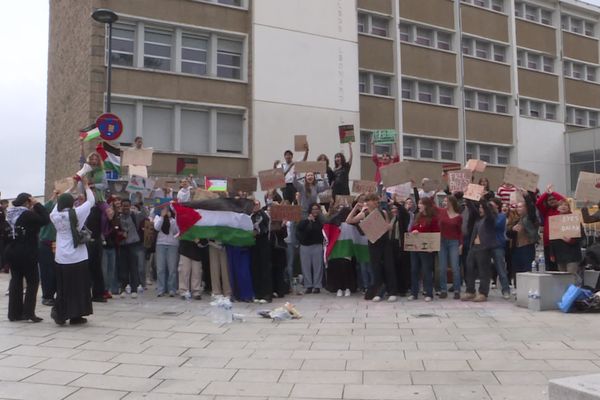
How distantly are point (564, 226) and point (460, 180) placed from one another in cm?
229

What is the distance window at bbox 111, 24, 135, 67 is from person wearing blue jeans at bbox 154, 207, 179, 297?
A: 583 inches

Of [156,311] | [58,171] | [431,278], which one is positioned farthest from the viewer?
[58,171]

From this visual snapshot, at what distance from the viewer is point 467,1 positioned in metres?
36.0

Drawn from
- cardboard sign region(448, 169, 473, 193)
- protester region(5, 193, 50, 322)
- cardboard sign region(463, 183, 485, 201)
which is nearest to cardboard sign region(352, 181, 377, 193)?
cardboard sign region(448, 169, 473, 193)

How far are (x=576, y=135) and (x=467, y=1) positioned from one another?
1120 cm

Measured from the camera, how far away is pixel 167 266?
12.3 metres

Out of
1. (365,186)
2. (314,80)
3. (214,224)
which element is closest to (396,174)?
(365,186)

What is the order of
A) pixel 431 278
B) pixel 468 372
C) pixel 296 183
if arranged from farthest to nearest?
pixel 296 183 → pixel 431 278 → pixel 468 372

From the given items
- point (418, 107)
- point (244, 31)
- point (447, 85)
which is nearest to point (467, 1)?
point (447, 85)

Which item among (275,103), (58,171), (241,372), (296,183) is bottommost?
(241,372)

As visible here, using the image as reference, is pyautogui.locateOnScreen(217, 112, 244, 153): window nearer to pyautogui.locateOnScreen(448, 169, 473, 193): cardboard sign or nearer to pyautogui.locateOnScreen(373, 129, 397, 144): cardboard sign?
pyautogui.locateOnScreen(373, 129, 397, 144): cardboard sign

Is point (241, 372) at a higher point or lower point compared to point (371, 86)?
lower

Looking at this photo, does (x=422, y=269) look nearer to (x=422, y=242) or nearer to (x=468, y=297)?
(x=422, y=242)

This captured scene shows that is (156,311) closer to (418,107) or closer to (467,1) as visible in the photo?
(418,107)
